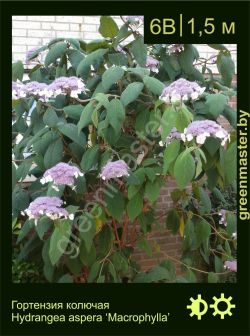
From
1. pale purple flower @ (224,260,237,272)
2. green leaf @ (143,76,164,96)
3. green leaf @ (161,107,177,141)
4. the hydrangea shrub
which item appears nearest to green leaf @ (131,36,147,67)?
the hydrangea shrub

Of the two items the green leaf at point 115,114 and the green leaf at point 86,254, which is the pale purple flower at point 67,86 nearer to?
the green leaf at point 115,114

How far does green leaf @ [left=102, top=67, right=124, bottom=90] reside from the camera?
174 cm

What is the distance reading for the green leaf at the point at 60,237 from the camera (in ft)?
Result: 5.09

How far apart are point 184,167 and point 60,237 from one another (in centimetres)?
52

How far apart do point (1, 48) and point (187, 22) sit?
834 millimetres

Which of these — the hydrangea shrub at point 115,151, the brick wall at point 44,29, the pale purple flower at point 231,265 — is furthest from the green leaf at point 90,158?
the brick wall at point 44,29

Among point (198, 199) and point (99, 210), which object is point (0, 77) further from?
point (198, 199)

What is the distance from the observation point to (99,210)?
5.65 ft

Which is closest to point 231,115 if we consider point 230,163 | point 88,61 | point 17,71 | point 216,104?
point 216,104

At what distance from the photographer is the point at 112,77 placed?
175 centimetres

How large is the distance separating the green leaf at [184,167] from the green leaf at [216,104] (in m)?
0.30

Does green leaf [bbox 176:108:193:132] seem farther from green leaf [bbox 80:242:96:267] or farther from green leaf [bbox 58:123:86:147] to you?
green leaf [bbox 80:242:96:267]

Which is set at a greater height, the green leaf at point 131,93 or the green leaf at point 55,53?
the green leaf at point 55,53

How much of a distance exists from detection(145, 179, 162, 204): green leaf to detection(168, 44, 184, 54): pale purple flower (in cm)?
68
